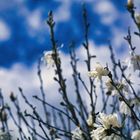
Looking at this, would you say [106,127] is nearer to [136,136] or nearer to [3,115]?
[136,136]

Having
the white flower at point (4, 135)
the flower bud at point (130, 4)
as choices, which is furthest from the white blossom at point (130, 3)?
the white flower at point (4, 135)

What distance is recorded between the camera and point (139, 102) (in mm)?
3246

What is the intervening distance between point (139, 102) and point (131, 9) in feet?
2.05

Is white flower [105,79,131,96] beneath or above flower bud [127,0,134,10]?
beneath

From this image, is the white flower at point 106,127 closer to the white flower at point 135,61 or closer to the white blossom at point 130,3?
the white flower at point 135,61

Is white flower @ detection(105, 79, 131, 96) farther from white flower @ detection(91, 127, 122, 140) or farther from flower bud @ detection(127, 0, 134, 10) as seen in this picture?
flower bud @ detection(127, 0, 134, 10)

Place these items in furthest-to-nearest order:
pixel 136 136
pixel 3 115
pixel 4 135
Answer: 1. pixel 3 115
2. pixel 4 135
3. pixel 136 136

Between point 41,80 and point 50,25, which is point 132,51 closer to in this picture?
point 50,25

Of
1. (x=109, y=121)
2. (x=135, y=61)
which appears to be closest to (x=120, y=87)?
(x=135, y=61)

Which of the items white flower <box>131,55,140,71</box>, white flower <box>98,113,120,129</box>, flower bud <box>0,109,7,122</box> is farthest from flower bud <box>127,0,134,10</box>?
flower bud <box>0,109,7,122</box>

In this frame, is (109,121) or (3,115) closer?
(109,121)

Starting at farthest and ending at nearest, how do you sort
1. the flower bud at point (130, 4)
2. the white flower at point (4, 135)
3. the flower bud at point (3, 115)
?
the flower bud at point (3, 115), the white flower at point (4, 135), the flower bud at point (130, 4)

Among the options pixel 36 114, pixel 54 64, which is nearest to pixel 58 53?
pixel 54 64

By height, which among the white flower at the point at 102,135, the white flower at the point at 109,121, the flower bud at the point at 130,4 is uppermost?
the flower bud at the point at 130,4
